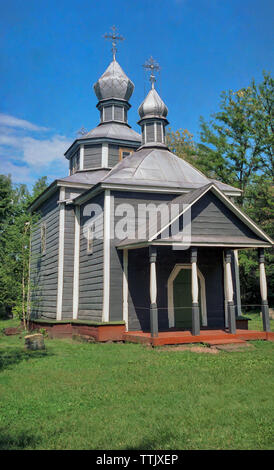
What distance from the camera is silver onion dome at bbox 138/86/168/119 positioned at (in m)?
19.0

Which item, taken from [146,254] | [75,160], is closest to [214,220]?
[146,254]

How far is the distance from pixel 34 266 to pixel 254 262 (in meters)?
14.2

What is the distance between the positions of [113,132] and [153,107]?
236 centimetres

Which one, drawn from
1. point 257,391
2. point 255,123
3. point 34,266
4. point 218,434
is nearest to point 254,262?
point 255,123

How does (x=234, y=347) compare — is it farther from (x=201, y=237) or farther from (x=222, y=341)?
(x=201, y=237)

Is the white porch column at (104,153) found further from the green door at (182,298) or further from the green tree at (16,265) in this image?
the green door at (182,298)

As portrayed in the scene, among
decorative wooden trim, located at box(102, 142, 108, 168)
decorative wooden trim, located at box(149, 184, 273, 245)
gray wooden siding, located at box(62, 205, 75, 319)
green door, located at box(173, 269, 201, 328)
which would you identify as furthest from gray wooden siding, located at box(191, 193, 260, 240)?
decorative wooden trim, located at box(102, 142, 108, 168)

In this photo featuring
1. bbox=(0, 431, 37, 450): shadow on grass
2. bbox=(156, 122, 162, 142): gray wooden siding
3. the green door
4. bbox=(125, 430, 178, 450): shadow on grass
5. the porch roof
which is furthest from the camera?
bbox=(156, 122, 162, 142): gray wooden siding

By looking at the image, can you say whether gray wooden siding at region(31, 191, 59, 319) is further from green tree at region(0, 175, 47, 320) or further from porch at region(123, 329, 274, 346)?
porch at region(123, 329, 274, 346)

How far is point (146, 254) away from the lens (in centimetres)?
1382

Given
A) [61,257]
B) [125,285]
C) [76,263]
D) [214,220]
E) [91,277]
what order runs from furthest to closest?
[76,263] → [61,257] → [91,277] → [125,285] → [214,220]
